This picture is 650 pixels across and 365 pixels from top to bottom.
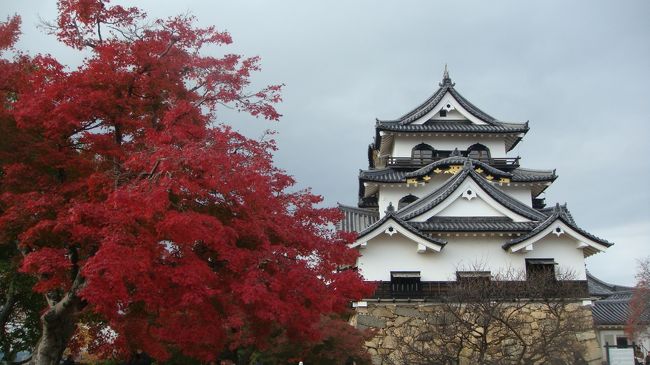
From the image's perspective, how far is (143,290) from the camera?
8484mm

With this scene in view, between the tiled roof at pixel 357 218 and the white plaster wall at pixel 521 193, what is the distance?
231 inches

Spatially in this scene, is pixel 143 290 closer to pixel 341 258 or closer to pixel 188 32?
pixel 341 258

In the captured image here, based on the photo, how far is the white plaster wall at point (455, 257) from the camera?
66.4 ft

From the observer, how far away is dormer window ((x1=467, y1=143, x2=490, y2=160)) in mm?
26656

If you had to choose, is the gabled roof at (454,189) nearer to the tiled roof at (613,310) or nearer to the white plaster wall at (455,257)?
the white plaster wall at (455,257)

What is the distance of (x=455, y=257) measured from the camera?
807 inches

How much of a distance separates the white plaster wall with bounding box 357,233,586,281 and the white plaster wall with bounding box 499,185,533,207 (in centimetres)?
447

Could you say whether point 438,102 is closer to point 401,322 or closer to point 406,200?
point 406,200

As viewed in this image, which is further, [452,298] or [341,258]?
[452,298]

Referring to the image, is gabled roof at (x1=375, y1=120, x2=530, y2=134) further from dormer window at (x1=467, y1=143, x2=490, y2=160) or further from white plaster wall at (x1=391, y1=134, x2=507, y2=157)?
dormer window at (x1=467, y1=143, x2=490, y2=160)

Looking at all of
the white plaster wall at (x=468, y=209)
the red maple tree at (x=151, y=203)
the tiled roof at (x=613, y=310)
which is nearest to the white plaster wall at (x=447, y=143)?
the white plaster wall at (x=468, y=209)

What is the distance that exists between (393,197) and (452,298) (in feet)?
29.4

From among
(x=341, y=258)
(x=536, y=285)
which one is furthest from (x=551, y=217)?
(x=341, y=258)

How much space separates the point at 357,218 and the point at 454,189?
510 centimetres
